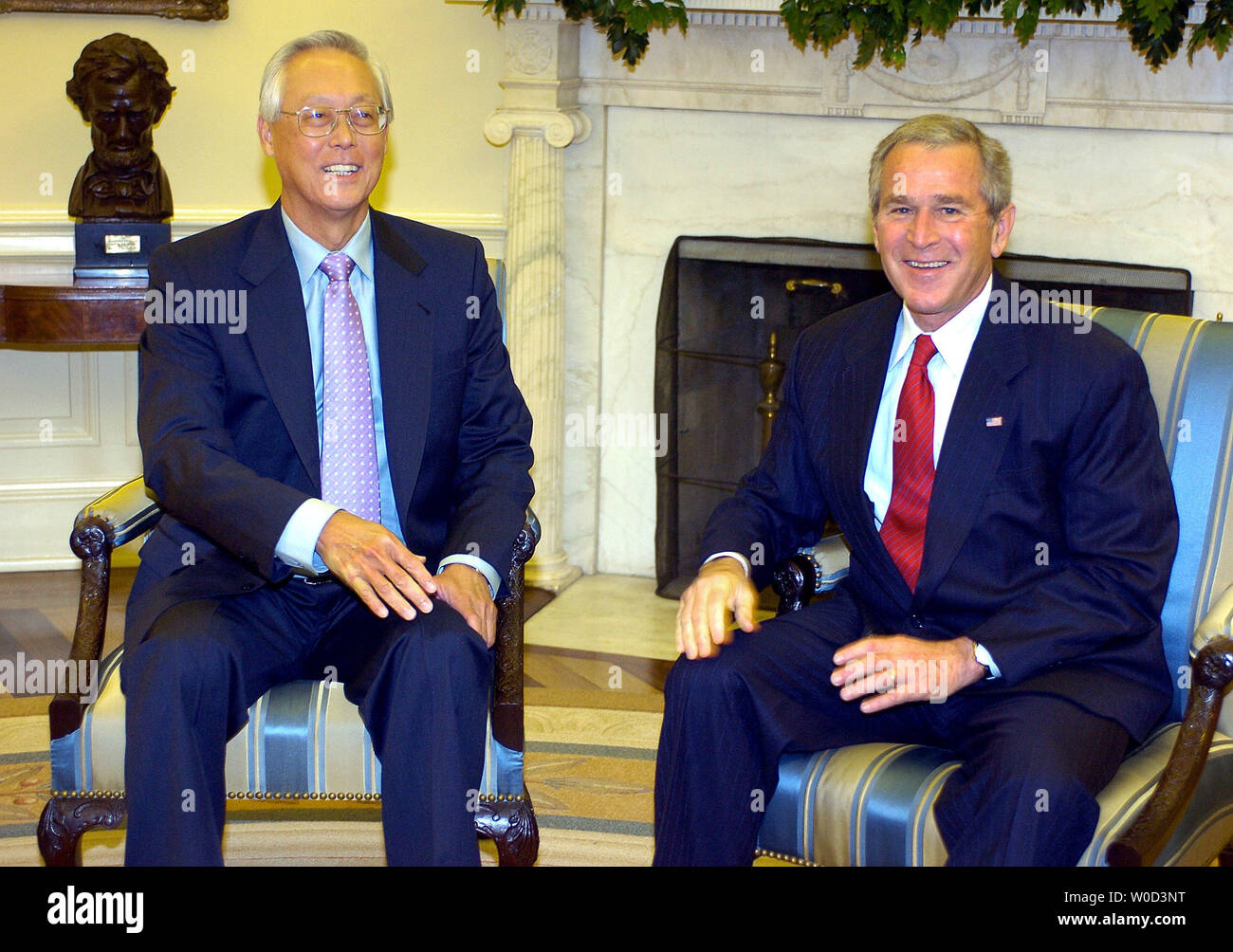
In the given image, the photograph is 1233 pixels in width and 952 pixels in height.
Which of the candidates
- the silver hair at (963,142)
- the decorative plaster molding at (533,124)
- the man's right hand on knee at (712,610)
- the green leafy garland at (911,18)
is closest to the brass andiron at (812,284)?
the green leafy garland at (911,18)

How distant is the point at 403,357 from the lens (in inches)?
97.3

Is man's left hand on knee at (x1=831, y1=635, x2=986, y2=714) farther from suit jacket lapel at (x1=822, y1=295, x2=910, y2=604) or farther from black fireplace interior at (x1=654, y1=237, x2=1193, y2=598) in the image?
black fireplace interior at (x1=654, y1=237, x2=1193, y2=598)

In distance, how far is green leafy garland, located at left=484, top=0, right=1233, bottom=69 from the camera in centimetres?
353

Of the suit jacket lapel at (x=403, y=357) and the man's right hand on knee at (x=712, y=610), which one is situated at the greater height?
the suit jacket lapel at (x=403, y=357)

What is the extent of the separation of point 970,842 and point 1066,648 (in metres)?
0.36

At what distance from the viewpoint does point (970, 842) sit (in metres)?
1.86

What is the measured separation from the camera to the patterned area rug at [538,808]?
283 centimetres

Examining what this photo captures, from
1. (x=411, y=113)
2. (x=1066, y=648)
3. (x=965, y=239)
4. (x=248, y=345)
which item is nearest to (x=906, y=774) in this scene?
(x=1066, y=648)

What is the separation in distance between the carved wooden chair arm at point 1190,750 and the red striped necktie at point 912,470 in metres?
0.45

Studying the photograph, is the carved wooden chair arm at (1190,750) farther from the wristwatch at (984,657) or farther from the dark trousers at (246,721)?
the dark trousers at (246,721)

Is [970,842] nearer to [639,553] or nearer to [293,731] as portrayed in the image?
[293,731]

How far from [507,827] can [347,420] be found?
0.75 metres

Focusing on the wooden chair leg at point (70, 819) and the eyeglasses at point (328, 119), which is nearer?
the wooden chair leg at point (70, 819)
